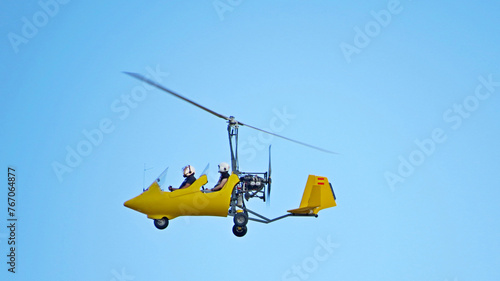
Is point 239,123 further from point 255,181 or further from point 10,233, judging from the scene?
point 10,233

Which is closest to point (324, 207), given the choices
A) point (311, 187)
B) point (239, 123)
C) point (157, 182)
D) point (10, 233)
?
point (311, 187)

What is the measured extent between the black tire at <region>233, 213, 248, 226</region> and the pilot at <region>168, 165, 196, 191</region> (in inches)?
76.5

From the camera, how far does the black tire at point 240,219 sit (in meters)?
23.0

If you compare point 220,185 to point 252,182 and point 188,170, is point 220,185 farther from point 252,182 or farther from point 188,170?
point 188,170

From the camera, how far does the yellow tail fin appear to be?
23750mm

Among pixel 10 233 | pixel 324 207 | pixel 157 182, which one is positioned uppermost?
pixel 10 233

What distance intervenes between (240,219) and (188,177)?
230cm

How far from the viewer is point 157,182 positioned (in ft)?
76.5

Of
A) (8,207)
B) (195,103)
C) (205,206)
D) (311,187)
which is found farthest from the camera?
(8,207)

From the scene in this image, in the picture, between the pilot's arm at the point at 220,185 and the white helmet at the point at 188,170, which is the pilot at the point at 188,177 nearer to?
the white helmet at the point at 188,170

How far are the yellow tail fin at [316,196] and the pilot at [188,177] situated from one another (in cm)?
367

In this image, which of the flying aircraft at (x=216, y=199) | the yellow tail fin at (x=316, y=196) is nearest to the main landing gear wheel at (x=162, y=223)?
the flying aircraft at (x=216, y=199)

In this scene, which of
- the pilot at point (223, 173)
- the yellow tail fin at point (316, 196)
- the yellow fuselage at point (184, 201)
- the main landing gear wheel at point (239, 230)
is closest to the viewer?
the yellow fuselage at point (184, 201)

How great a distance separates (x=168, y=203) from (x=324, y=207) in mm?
5478
